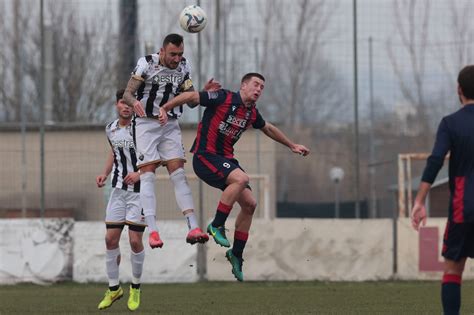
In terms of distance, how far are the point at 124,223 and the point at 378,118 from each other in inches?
364

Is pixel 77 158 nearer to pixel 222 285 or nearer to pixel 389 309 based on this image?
pixel 222 285

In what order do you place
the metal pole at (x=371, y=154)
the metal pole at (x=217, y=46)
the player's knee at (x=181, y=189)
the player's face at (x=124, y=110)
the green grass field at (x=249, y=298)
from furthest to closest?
the metal pole at (x=371, y=154), the metal pole at (x=217, y=46), the player's face at (x=124, y=110), the green grass field at (x=249, y=298), the player's knee at (x=181, y=189)

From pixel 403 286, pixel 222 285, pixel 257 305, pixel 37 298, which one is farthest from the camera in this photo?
pixel 222 285

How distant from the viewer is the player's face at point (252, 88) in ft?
38.7

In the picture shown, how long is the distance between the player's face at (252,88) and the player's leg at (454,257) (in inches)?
156

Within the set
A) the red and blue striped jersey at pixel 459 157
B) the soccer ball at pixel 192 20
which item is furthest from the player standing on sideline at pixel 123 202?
the red and blue striped jersey at pixel 459 157

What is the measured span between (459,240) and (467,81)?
4.13ft

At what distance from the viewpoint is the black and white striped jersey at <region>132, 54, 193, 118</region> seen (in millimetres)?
11797

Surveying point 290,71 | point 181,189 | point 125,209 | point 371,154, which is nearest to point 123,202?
point 125,209

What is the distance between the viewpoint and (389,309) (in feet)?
41.1

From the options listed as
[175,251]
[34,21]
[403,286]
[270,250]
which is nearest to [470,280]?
[403,286]

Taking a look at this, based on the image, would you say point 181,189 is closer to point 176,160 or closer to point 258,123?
point 176,160

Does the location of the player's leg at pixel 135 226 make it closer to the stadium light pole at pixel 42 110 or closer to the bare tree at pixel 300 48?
the stadium light pole at pixel 42 110

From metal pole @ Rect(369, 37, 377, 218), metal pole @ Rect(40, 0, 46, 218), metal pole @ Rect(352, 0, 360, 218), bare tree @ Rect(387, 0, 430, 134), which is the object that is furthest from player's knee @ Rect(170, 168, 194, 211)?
bare tree @ Rect(387, 0, 430, 134)
